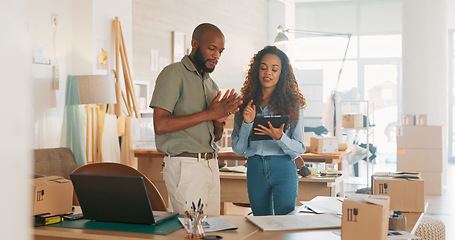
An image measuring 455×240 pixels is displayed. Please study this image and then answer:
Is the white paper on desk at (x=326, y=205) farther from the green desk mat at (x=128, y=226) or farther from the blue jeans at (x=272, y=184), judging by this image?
the green desk mat at (x=128, y=226)

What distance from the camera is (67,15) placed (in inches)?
261

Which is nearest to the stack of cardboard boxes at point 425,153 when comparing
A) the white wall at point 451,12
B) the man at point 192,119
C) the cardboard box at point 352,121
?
the cardboard box at point 352,121

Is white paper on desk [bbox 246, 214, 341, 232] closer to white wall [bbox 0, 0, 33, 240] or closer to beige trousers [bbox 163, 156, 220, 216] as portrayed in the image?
beige trousers [bbox 163, 156, 220, 216]

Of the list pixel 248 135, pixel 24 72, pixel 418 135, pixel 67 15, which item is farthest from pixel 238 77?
pixel 24 72

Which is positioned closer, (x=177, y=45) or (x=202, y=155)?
(x=202, y=155)

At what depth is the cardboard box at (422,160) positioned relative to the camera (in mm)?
8492

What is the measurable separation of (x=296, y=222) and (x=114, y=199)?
74cm

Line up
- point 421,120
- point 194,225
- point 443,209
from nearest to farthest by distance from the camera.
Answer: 1. point 194,225
2. point 443,209
3. point 421,120

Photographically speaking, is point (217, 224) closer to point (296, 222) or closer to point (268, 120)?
point (296, 222)

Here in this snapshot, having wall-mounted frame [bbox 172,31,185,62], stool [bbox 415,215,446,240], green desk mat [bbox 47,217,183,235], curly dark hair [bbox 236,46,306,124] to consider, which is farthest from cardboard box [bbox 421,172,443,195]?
green desk mat [bbox 47,217,183,235]

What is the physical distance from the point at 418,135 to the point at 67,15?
5.42 meters

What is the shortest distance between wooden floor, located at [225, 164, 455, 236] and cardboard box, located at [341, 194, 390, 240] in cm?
395

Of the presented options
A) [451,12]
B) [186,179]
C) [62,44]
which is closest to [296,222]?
[186,179]

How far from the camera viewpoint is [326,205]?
9.00ft
